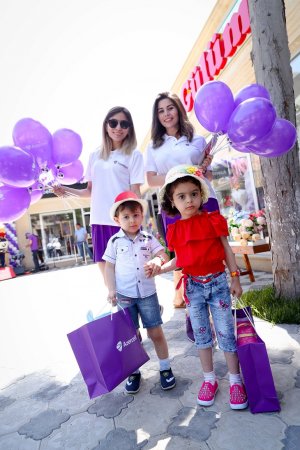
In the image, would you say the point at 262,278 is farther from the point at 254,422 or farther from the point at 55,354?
the point at 254,422

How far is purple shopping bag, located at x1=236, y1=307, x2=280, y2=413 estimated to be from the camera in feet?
5.60

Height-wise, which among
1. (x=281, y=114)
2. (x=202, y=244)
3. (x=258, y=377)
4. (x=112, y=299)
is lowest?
(x=258, y=377)

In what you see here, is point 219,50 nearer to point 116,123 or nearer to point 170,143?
point 170,143

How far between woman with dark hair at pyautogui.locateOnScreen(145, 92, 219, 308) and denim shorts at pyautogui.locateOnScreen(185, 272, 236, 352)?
2.51ft

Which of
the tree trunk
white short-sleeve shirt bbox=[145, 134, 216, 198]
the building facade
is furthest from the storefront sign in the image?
white short-sleeve shirt bbox=[145, 134, 216, 198]

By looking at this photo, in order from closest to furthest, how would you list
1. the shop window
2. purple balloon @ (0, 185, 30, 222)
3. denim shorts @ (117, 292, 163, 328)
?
denim shorts @ (117, 292, 163, 328) < purple balloon @ (0, 185, 30, 222) < the shop window

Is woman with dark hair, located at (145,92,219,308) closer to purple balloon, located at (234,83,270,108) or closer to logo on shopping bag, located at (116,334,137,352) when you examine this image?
purple balloon, located at (234,83,270,108)

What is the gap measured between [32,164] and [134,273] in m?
1.17

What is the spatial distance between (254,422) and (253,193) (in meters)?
5.02

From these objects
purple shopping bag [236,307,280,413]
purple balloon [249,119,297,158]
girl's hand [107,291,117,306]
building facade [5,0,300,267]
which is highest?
building facade [5,0,300,267]

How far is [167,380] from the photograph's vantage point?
6.99 feet

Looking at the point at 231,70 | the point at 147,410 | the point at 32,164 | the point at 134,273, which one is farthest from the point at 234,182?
the point at 147,410

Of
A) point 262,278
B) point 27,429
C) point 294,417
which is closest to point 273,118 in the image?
Result: point 294,417

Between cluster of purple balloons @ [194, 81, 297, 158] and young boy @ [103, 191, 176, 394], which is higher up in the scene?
cluster of purple balloons @ [194, 81, 297, 158]
